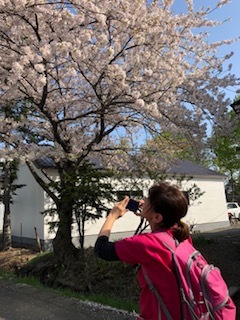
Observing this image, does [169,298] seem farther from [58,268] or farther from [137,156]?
[137,156]

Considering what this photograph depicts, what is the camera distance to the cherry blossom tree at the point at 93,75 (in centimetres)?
→ 607

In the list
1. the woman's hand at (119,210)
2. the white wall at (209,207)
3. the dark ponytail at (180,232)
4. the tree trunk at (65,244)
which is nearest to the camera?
the dark ponytail at (180,232)

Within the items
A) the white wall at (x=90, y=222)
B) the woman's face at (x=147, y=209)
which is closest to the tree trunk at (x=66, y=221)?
the white wall at (x=90, y=222)

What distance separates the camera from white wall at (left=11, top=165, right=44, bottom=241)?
13630 mm

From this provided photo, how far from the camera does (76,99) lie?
8320mm

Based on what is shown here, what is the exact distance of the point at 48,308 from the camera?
4.72 meters

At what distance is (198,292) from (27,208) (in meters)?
14.0

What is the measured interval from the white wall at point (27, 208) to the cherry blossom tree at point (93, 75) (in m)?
5.14

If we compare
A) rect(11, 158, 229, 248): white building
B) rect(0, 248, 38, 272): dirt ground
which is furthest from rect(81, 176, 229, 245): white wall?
rect(0, 248, 38, 272): dirt ground

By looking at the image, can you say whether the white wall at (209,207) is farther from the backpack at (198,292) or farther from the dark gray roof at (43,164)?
the backpack at (198,292)

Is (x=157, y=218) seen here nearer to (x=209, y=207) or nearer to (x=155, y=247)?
(x=155, y=247)

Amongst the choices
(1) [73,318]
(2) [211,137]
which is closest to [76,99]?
(2) [211,137]

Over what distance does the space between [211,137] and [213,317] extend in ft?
23.2

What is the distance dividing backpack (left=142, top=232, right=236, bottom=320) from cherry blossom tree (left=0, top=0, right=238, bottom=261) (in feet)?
15.9
